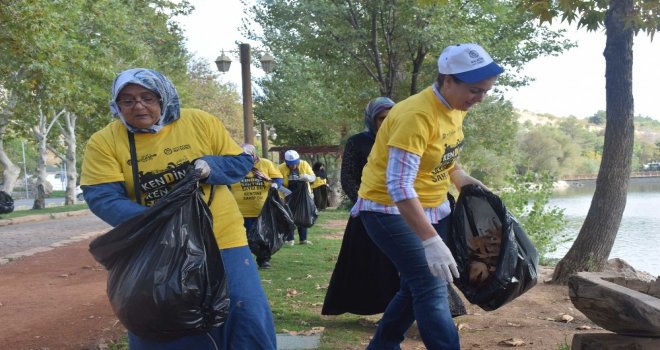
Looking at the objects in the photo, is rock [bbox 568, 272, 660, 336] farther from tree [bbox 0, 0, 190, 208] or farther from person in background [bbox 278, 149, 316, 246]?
tree [bbox 0, 0, 190, 208]

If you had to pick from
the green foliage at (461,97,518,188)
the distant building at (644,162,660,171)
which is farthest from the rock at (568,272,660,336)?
the distant building at (644,162,660,171)

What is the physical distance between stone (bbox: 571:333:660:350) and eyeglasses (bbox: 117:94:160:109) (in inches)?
84.8

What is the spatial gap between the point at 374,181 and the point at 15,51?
9403 mm

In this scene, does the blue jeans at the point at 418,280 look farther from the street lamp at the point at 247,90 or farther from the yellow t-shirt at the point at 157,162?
the street lamp at the point at 247,90

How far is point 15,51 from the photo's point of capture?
420 inches

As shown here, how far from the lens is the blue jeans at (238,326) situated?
2553 mm

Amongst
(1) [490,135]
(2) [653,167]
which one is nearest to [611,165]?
(1) [490,135]

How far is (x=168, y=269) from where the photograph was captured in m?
2.32

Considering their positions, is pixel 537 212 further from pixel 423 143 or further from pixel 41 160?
pixel 41 160

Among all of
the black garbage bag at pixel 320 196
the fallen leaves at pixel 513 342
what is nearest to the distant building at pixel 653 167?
the black garbage bag at pixel 320 196

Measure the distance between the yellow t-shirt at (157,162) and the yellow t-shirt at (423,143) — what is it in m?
0.81

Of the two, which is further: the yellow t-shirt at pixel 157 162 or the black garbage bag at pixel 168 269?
the yellow t-shirt at pixel 157 162

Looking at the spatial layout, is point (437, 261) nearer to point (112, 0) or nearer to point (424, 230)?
point (424, 230)

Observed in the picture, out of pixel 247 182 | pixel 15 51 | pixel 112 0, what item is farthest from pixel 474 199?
pixel 112 0
